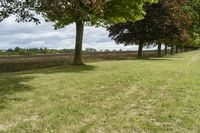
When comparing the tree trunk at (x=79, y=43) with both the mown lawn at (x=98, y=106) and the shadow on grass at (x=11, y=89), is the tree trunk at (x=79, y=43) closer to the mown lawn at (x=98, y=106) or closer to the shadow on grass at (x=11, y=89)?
the shadow on grass at (x=11, y=89)

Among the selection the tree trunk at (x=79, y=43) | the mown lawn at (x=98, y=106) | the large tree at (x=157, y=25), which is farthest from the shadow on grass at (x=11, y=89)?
the large tree at (x=157, y=25)

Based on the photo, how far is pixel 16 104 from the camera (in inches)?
524

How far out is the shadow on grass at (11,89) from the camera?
1410cm

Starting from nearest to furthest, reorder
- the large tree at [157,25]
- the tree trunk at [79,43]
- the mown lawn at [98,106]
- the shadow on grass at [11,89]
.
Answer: the mown lawn at [98,106] < the shadow on grass at [11,89] < the tree trunk at [79,43] < the large tree at [157,25]

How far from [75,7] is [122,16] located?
608 inches

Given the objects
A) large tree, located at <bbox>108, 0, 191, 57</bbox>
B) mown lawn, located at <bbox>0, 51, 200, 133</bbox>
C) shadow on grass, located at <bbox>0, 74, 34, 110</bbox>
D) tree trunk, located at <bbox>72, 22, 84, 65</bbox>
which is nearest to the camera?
mown lawn, located at <bbox>0, 51, 200, 133</bbox>

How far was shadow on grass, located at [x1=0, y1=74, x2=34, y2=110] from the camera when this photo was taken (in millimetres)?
14102

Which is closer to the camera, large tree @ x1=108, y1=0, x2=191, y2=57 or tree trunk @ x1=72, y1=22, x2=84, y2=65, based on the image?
tree trunk @ x1=72, y1=22, x2=84, y2=65

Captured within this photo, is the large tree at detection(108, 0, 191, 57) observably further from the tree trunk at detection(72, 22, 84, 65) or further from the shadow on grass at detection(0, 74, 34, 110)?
the shadow on grass at detection(0, 74, 34, 110)

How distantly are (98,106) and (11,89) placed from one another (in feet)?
16.6

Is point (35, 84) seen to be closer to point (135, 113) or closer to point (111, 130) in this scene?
point (135, 113)

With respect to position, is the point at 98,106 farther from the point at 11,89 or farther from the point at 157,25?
the point at 157,25

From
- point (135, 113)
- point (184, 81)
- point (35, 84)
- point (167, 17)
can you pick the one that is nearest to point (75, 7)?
point (35, 84)

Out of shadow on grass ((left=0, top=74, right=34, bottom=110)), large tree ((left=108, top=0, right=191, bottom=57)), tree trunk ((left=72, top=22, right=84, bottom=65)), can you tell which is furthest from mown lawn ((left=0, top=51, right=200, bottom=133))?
large tree ((left=108, top=0, right=191, bottom=57))
